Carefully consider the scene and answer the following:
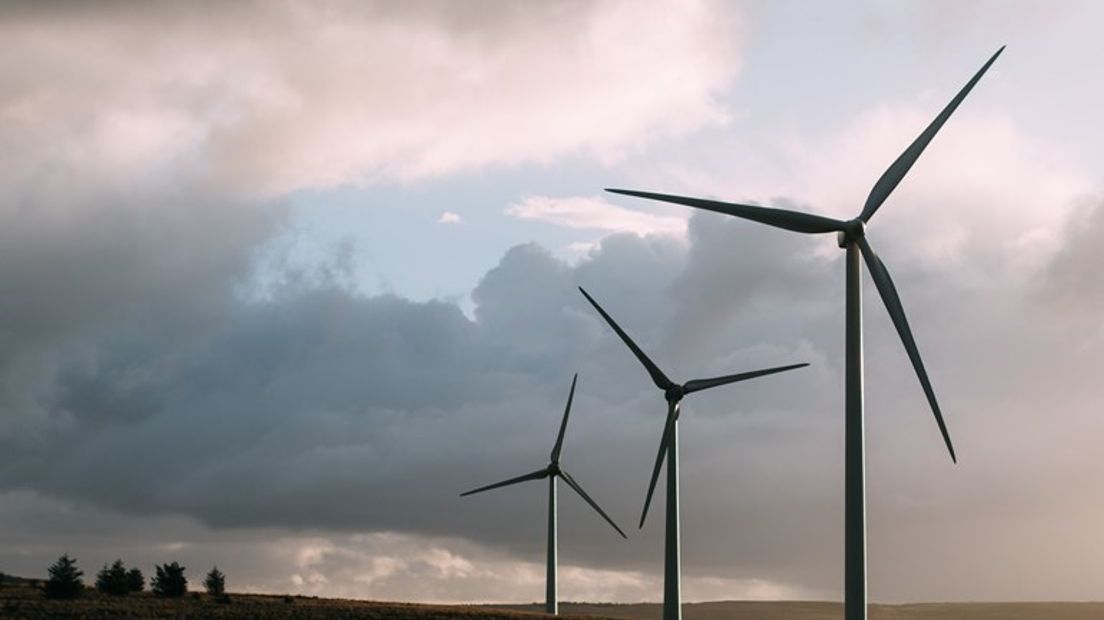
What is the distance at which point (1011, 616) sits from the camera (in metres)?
192

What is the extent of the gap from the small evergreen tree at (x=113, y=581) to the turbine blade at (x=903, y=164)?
8987cm

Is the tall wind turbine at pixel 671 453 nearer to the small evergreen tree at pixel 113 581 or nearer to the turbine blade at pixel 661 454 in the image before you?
the turbine blade at pixel 661 454

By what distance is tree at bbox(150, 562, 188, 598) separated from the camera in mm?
132125

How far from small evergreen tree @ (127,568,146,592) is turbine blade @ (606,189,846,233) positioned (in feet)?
286

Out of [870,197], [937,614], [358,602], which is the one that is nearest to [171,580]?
[358,602]

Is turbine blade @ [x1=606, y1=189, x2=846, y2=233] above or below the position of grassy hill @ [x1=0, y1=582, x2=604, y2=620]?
above

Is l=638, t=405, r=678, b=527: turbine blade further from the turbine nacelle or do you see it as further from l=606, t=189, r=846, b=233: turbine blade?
l=606, t=189, r=846, b=233: turbine blade

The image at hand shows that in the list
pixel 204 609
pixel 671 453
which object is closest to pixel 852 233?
pixel 671 453

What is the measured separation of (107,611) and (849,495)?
71047 mm

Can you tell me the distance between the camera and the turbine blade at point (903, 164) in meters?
65.0

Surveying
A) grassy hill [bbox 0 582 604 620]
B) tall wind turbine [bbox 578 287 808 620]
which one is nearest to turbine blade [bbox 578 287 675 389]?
tall wind turbine [bbox 578 287 808 620]

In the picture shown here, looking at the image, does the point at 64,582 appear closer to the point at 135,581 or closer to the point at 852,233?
the point at 135,581

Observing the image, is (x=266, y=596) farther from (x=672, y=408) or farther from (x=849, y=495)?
(x=849, y=495)

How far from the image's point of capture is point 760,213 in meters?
67.8
